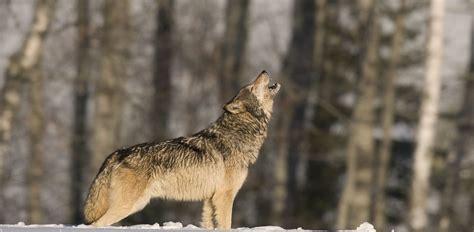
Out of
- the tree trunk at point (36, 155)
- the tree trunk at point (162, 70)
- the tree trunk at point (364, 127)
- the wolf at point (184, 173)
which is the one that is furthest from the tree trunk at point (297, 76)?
the wolf at point (184, 173)

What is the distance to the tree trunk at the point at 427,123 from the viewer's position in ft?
70.1

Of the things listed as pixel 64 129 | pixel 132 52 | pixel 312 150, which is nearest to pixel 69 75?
pixel 132 52

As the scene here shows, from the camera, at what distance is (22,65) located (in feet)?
79.4

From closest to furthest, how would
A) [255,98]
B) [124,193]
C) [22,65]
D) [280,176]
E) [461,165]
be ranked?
1. [124,193]
2. [255,98]
3. [22,65]
4. [461,165]
5. [280,176]

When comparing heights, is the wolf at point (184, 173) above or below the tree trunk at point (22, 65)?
below

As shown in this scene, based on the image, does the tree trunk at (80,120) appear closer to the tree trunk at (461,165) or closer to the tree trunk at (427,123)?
the tree trunk at (461,165)

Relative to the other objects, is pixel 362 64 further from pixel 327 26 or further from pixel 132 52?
pixel 327 26

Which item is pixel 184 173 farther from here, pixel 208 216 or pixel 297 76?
pixel 297 76

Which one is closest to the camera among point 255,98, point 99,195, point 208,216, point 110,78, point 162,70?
point 99,195

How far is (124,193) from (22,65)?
1307cm

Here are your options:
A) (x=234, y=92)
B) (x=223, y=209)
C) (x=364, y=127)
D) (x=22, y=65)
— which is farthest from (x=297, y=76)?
(x=223, y=209)

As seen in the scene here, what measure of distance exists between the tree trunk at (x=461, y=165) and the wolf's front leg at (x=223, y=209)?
1281cm

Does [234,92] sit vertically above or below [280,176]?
above

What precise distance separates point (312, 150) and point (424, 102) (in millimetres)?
11618
